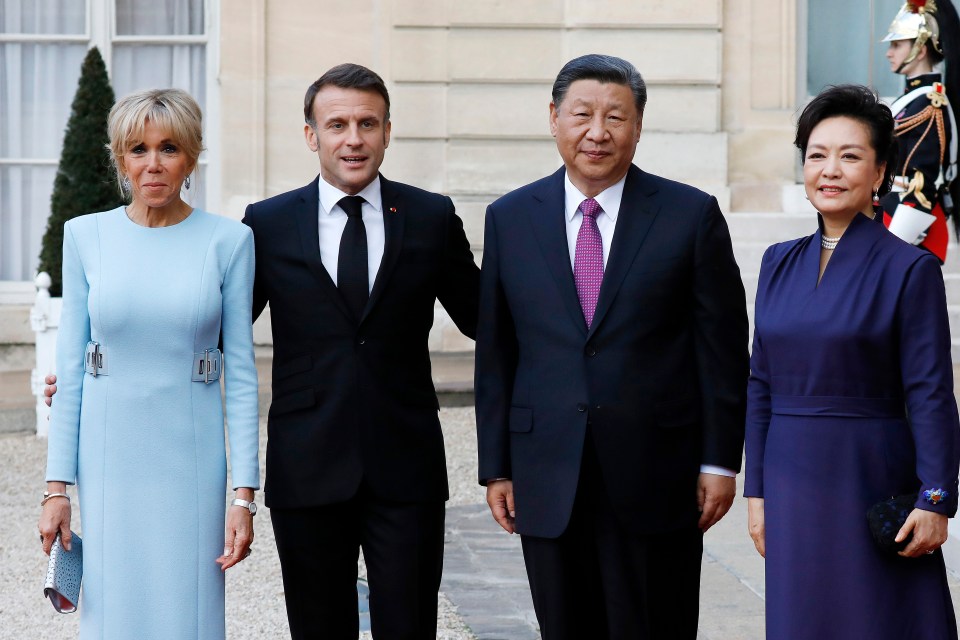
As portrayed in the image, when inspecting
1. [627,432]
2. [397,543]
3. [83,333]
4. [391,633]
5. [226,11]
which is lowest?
[391,633]

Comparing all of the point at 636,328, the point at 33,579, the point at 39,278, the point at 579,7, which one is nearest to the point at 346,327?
the point at 636,328

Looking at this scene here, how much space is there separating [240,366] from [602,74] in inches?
42.7

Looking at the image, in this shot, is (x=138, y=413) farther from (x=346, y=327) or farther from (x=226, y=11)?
(x=226, y=11)

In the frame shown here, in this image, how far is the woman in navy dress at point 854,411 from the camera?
3.12 m

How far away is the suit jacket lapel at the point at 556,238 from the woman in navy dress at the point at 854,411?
43 cm

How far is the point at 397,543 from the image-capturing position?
3.53m

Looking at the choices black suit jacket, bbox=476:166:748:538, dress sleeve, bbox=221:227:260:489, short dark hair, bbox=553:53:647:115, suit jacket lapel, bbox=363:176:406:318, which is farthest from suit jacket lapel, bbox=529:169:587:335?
dress sleeve, bbox=221:227:260:489

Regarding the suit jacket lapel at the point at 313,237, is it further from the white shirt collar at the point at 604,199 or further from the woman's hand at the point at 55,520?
the woman's hand at the point at 55,520

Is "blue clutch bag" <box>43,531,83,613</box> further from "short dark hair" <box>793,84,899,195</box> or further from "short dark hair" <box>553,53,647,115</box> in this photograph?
"short dark hair" <box>793,84,899,195</box>

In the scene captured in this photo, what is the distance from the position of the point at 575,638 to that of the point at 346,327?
3.01 feet

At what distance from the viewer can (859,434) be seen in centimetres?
317

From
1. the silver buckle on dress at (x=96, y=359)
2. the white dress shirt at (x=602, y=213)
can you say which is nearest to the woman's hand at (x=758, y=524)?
the white dress shirt at (x=602, y=213)

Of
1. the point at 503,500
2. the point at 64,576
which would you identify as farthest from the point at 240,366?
the point at 503,500

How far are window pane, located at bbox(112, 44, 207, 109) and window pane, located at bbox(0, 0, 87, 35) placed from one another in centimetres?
37
